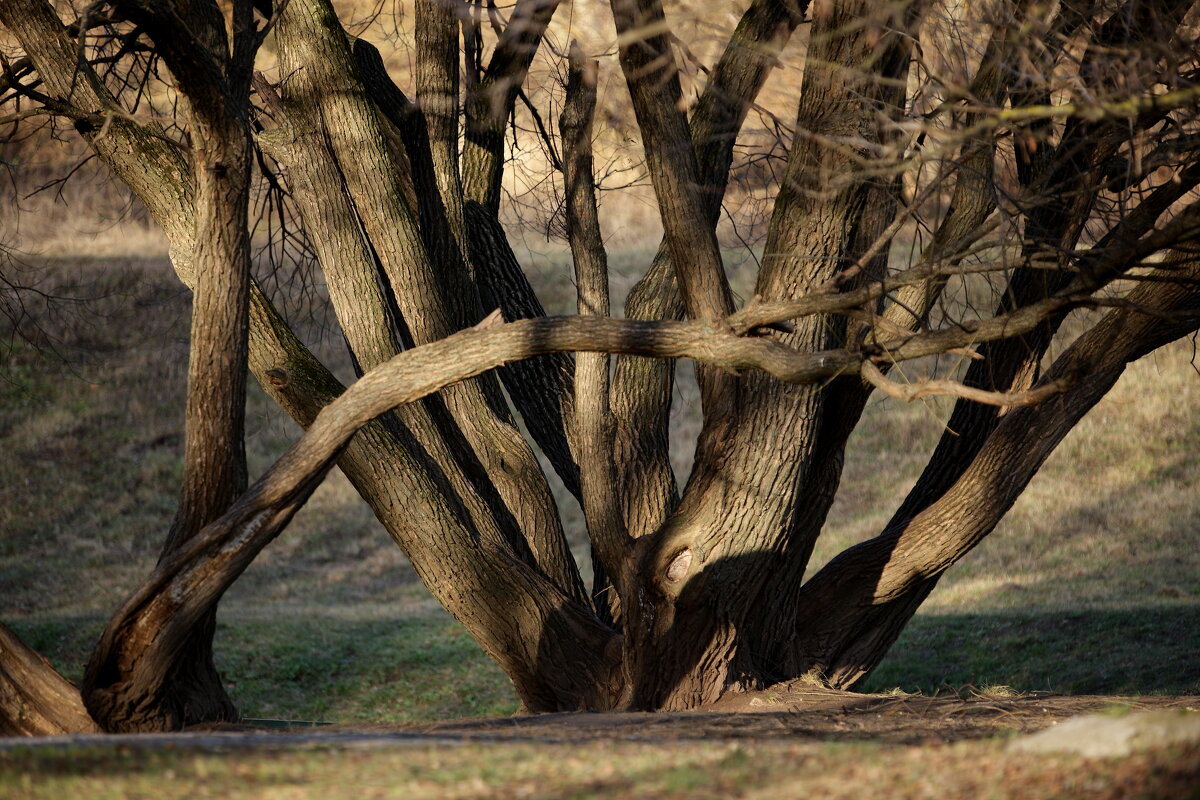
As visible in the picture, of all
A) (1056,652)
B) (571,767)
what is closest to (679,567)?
(571,767)

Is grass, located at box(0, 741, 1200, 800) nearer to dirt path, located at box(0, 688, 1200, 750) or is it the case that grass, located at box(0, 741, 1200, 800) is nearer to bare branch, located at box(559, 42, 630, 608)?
dirt path, located at box(0, 688, 1200, 750)

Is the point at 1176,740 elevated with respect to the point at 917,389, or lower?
lower

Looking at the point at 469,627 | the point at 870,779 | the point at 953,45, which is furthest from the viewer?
the point at 469,627

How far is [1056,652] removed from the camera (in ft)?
33.0

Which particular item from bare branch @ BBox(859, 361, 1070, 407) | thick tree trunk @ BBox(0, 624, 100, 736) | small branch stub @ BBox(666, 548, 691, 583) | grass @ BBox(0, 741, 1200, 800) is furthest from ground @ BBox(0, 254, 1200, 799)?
bare branch @ BBox(859, 361, 1070, 407)

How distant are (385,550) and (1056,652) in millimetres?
10372

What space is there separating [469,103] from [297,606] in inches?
360

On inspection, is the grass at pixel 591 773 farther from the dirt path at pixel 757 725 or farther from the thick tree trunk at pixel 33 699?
the thick tree trunk at pixel 33 699

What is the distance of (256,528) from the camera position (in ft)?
16.3

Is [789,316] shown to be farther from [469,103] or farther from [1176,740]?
[469,103]

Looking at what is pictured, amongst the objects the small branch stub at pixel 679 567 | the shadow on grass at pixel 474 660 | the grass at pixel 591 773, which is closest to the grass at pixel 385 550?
the shadow on grass at pixel 474 660

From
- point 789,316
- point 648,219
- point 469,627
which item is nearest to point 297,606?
point 469,627

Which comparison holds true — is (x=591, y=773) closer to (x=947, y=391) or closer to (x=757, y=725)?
(x=757, y=725)

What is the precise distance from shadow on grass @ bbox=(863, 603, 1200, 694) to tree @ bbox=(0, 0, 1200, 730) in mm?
3426
